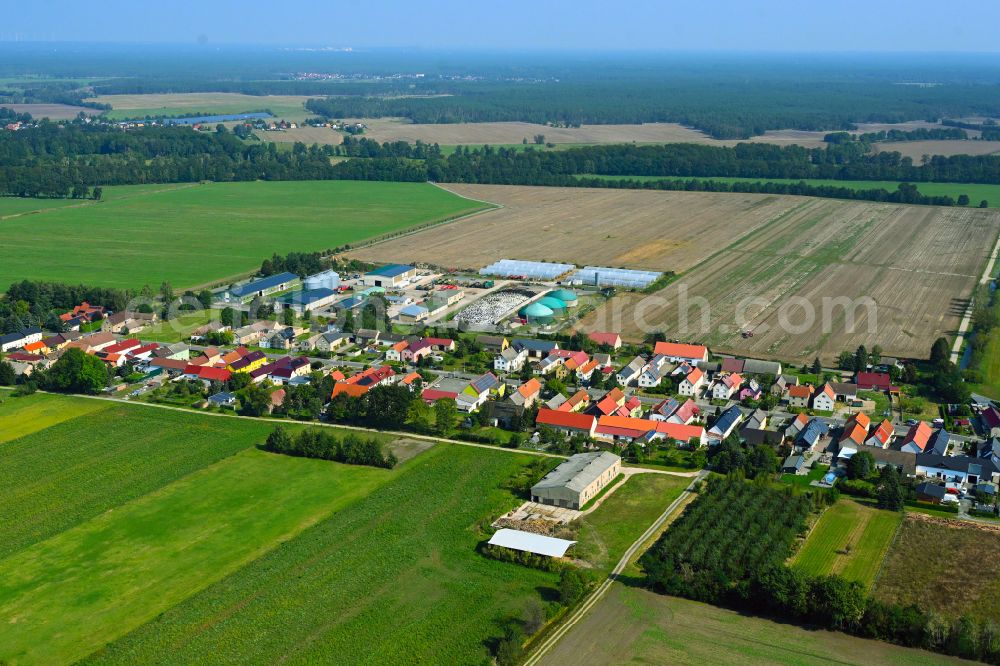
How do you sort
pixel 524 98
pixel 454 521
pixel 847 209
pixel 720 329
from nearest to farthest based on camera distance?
1. pixel 454 521
2. pixel 720 329
3. pixel 847 209
4. pixel 524 98

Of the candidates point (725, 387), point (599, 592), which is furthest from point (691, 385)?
point (599, 592)

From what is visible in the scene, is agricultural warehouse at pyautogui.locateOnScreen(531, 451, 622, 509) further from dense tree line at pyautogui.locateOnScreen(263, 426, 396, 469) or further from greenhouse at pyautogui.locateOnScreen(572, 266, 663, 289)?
greenhouse at pyautogui.locateOnScreen(572, 266, 663, 289)

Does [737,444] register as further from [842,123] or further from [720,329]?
[842,123]

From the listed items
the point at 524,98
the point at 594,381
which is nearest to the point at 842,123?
the point at 524,98

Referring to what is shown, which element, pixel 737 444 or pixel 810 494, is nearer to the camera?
pixel 810 494

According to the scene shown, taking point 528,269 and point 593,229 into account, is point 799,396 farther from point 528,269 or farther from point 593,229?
point 593,229

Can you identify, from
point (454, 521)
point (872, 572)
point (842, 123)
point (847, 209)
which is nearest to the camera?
point (872, 572)

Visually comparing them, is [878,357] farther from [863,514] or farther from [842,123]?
[842,123]
